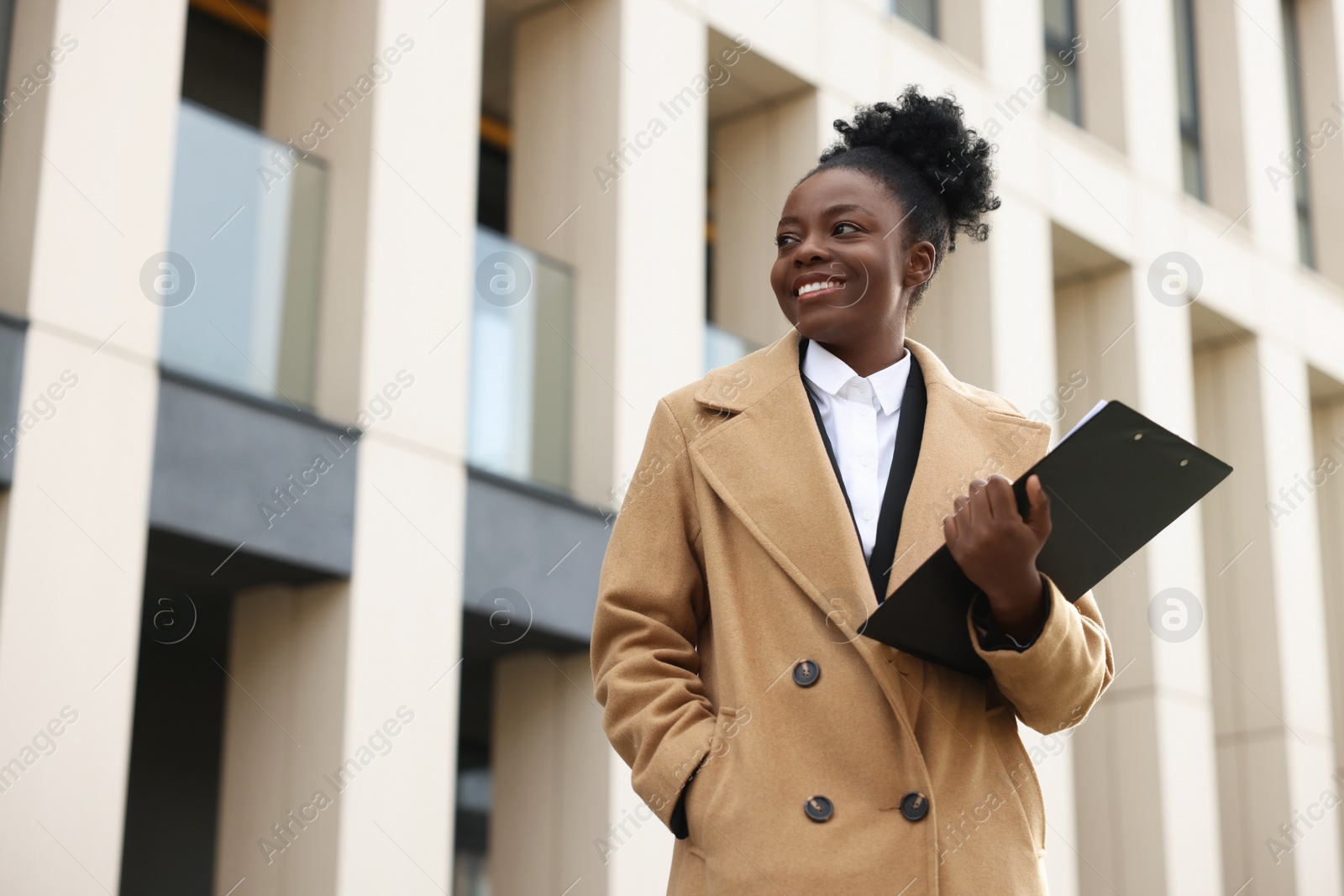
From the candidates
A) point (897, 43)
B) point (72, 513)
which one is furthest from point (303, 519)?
point (897, 43)

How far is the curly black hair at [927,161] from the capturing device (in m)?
3.08

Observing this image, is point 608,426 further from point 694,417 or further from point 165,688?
point 694,417

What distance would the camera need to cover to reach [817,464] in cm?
274

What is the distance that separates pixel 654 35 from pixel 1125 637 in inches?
246

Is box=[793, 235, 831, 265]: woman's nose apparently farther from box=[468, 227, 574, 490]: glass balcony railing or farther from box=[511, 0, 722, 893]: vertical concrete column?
box=[511, 0, 722, 893]: vertical concrete column

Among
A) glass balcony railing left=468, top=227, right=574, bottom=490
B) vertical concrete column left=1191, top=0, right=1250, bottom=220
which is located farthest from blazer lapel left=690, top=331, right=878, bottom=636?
vertical concrete column left=1191, top=0, right=1250, bottom=220

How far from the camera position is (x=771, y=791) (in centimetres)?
253

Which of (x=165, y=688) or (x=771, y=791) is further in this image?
(x=165, y=688)

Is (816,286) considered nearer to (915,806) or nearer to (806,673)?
(806,673)

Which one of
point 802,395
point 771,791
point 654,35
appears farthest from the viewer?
point 654,35

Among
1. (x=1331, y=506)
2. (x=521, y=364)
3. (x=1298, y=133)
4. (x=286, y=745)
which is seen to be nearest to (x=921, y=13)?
(x=521, y=364)

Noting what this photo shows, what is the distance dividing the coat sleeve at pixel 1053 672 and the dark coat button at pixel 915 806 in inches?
8.2

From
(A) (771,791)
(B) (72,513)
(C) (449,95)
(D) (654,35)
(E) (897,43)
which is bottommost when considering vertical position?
(A) (771,791)

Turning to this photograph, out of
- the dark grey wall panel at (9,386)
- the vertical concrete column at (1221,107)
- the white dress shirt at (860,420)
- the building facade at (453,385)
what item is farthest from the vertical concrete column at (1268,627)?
the white dress shirt at (860,420)
